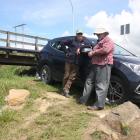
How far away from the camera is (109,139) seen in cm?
838

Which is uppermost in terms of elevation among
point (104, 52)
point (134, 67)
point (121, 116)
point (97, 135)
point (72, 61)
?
point (104, 52)

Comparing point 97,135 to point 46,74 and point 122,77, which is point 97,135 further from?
point 46,74

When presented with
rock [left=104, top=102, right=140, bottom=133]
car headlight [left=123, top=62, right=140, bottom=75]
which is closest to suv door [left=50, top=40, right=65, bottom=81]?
car headlight [left=123, top=62, right=140, bottom=75]

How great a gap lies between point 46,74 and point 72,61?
1916 millimetres

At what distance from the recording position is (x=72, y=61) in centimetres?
1102

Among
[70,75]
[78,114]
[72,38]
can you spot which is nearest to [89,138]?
[78,114]

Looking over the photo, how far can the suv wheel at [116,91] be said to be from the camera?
10000 millimetres

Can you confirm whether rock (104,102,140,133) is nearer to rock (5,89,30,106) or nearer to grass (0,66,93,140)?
grass (0,66,93,140)

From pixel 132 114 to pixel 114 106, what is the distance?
3.42 ft

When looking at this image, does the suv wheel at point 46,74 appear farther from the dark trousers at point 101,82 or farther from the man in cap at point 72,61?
the dark trousers at point 101,82

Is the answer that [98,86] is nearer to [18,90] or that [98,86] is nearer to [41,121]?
[41,121]

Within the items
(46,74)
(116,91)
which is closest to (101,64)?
(116,91)

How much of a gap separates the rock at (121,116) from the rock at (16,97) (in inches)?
101

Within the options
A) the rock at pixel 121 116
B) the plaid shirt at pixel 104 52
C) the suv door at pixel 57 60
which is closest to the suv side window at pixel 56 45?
the suv door at pixel 57 60
